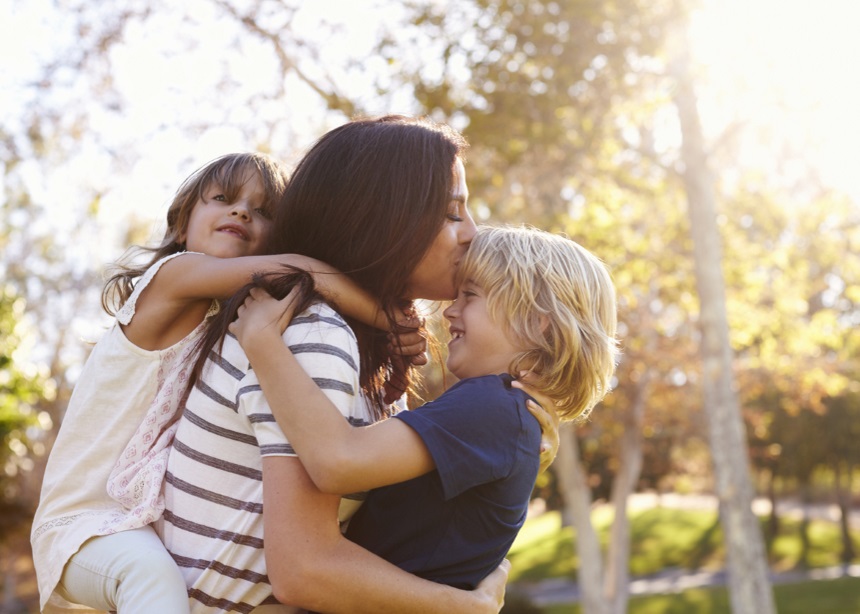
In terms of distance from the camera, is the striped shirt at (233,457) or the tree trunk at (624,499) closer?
the striped shirt at (233,457)

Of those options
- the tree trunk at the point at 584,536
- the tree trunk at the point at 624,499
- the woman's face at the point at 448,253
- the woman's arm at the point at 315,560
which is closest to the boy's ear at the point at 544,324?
the woman's face at the point at 448,253

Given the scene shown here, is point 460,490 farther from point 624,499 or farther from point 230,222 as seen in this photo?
point 624,499

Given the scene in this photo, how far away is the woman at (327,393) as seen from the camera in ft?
5.88

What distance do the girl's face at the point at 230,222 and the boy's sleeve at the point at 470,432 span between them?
98 centimetres

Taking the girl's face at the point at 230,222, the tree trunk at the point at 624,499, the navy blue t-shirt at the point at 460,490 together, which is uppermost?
the girl's face at the point at 230,222

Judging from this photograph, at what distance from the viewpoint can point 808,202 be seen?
1268 centimetres

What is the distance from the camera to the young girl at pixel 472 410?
179cm

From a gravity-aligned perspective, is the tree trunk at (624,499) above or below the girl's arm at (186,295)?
below

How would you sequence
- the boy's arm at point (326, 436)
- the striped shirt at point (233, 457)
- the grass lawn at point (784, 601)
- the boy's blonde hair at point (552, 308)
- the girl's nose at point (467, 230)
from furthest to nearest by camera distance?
the grass lawn at point (784, 601), the girl's nose at point (467, 230), the boy's blonde hair at point (552, 308), the striped shirt at point (233, 457), the boy's arm at point (326, 436)

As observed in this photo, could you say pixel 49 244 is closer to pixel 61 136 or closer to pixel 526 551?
pixel 61 136

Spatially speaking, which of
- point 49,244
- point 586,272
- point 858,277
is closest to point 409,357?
point 586,272

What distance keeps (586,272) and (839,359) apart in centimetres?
1287

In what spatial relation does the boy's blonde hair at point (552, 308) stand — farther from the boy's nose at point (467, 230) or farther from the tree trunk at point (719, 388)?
the tree trunk at point (719, 388)

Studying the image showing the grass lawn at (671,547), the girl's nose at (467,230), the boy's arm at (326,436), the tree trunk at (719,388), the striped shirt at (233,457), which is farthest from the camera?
the grass lawn at (671,547)
